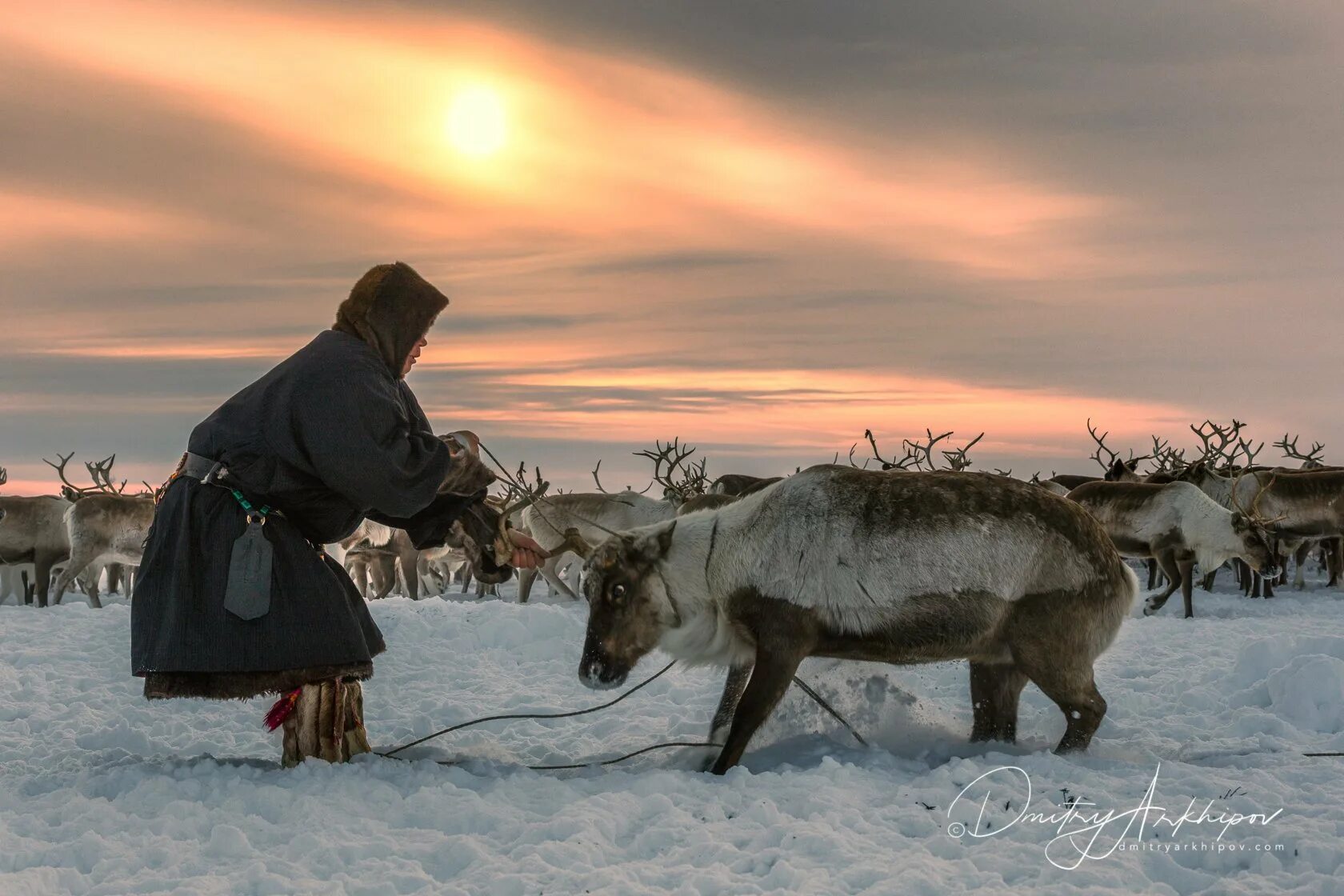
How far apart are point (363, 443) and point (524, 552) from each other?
41.6 inches

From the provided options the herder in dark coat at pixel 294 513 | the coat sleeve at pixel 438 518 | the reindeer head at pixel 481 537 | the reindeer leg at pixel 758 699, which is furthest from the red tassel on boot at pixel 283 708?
the reindeer leg at pixel 758 699

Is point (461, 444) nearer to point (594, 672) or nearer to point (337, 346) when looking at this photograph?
point (337, 346)

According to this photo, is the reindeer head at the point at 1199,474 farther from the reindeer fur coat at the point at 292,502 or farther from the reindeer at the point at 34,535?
the reindeer fur coat at the point at 292,502

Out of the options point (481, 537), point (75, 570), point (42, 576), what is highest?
point (481, 537)

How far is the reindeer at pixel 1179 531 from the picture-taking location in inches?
635

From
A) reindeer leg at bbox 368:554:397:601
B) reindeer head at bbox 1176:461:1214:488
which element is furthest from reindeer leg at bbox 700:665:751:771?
reindeer head at bbox 1176:461:1214:488

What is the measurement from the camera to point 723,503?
1406 centimetres

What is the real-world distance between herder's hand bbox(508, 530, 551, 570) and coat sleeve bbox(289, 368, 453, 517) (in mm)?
651

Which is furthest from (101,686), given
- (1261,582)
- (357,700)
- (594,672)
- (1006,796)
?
(1261,582)

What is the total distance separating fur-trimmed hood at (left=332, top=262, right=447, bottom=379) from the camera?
15.8 ft

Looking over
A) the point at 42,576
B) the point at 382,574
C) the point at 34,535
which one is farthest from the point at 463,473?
the point at 382,574

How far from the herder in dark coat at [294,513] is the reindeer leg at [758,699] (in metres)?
1.55

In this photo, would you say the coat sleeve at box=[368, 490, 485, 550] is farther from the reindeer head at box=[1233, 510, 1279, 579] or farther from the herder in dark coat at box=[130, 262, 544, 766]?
the reindeer head at box=[1233, 510, 1279, 579]

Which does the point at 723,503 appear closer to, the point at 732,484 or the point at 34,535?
the point at 732,484
